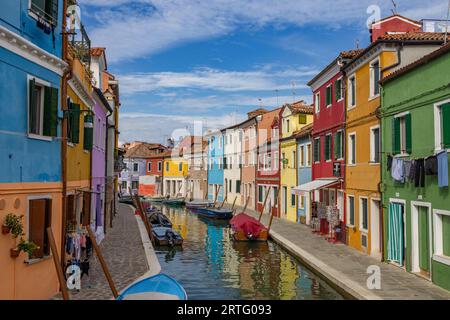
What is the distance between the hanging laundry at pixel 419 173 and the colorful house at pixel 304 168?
14.9m

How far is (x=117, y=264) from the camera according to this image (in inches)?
667

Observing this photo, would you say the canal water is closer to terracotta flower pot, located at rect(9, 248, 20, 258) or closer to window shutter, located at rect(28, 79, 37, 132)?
terracotta flower pot, located at rect(9, 248, 20, 258)

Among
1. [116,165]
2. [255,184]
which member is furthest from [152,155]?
[116,165]

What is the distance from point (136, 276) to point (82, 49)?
7.98m

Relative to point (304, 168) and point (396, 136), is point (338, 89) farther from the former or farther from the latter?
point (304, 168)

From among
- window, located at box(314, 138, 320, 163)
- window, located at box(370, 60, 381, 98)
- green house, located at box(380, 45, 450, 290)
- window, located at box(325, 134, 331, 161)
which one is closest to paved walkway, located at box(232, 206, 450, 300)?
green house, located at box(380, 45, 450, 290)

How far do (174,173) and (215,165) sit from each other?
45.0ft

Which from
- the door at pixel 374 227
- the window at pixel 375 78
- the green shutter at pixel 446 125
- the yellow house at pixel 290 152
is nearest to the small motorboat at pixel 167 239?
the door at pixel 374 227

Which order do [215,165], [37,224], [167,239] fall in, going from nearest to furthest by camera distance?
[37,224]
[167,239]
[215,165]

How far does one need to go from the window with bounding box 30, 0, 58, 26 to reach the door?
13.9 meters

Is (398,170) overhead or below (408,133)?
below

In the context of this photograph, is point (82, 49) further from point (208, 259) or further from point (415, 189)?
point (415, 189)

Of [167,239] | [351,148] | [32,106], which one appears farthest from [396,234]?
[32,106]

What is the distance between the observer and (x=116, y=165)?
3550cm
